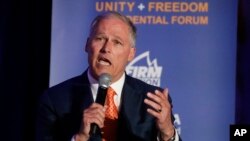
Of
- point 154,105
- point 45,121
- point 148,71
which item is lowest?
point 45,121

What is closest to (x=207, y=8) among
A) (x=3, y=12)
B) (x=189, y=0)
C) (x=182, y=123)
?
Result: (x=189, y=0)

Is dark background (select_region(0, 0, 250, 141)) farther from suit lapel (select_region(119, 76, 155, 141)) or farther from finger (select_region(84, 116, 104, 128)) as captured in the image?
finger (select_region(84, 116, 104, 128))

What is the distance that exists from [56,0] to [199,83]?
3.39 ft

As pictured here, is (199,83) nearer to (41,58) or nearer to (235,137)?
(235,137)

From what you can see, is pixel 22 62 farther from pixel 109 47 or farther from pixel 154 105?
pixel 154 105

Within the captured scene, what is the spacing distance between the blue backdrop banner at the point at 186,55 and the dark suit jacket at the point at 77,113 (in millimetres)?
480

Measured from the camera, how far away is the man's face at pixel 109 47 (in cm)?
222

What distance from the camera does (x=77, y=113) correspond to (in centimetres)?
235

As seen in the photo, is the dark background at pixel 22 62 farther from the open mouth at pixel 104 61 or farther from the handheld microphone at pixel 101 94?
the handheld microphone at pixel 101 94

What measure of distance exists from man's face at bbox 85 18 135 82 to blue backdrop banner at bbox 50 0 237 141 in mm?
601

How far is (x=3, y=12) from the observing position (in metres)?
3.32

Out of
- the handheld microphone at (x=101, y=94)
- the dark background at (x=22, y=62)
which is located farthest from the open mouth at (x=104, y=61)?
the dark background at (x=22, y=62)

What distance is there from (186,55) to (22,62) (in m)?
1.17

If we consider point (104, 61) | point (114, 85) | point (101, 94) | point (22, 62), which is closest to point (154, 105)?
point (101, 94)
